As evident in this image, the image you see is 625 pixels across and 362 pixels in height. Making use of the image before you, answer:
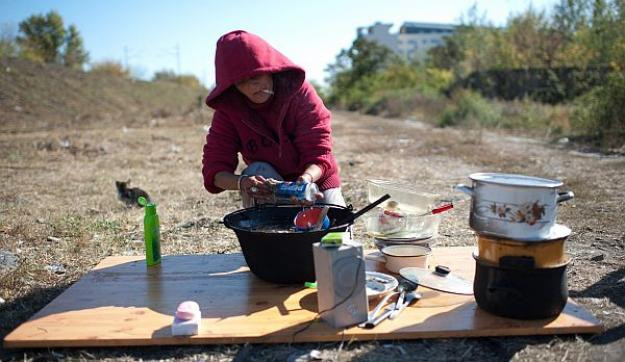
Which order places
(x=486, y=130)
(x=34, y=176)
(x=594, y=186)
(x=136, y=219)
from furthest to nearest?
(x=486, y=130), (x=34, y=176), (x=594, y=186), (x=136, y=219)

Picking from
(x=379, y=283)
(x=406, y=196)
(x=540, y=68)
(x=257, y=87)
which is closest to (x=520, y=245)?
(x=379, y=283)

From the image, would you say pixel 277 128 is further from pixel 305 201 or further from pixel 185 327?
pixel 185 327

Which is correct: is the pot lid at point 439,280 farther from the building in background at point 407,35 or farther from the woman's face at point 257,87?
the building in background at point 407,35

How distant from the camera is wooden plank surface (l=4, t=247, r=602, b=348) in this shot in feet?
6.08

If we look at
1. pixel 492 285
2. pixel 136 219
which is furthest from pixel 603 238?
pixel 136 219

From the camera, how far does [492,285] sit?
1.90 m

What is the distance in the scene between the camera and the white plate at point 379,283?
208cm

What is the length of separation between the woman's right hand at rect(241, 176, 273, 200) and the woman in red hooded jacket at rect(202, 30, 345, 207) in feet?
0.13

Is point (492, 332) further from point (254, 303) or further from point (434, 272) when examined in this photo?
point (254, 303)

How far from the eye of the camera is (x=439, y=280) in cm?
231

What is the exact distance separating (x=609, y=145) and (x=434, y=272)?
6460 mm

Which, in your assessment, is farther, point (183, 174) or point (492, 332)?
point (183, 174)

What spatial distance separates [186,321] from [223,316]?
19cm

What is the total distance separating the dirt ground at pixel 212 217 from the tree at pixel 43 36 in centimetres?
2168
